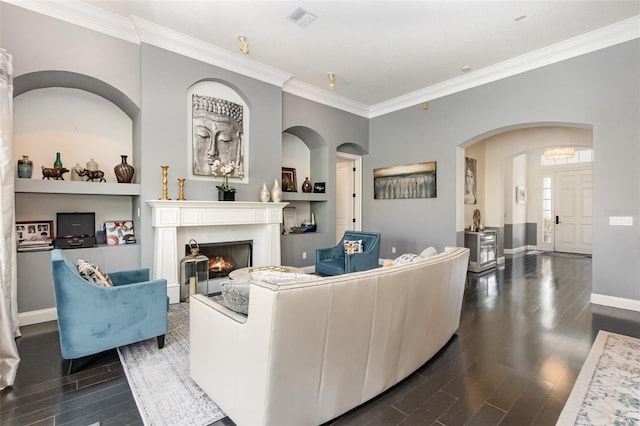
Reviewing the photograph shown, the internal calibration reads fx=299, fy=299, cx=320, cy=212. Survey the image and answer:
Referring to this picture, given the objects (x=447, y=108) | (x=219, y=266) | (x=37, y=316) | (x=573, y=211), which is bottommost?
Answer: (x=37, y=316)

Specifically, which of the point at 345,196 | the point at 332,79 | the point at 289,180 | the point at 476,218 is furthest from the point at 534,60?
the point at 289,180

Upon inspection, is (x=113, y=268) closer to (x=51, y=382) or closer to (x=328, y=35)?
(x=51, y=382)

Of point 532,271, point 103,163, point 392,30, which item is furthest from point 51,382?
point 532,271

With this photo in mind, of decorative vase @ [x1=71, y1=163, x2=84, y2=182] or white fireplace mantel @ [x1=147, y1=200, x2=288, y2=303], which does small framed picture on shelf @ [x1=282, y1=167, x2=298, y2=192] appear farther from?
decorative vase @ [x1=71, y1=163, x2=84, y2=182]

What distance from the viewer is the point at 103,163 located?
4152 millimetres

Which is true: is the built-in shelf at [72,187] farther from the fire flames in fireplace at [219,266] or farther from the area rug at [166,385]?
the area rug at [166,385]

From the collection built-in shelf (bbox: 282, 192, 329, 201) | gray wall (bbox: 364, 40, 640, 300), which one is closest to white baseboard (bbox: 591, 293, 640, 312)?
gray wall (bbox: 364, 40, 640, 300)

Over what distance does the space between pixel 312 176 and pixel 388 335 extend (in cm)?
492

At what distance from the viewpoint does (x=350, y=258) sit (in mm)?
4570

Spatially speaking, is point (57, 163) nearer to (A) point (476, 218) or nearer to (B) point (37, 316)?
(B) point (37, 316)

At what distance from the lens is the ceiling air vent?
3.46 m

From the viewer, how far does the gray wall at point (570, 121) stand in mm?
3811

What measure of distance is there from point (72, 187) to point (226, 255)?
221 centimetres

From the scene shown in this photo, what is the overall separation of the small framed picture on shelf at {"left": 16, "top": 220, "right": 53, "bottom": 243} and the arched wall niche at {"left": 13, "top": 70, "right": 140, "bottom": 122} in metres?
1.53
